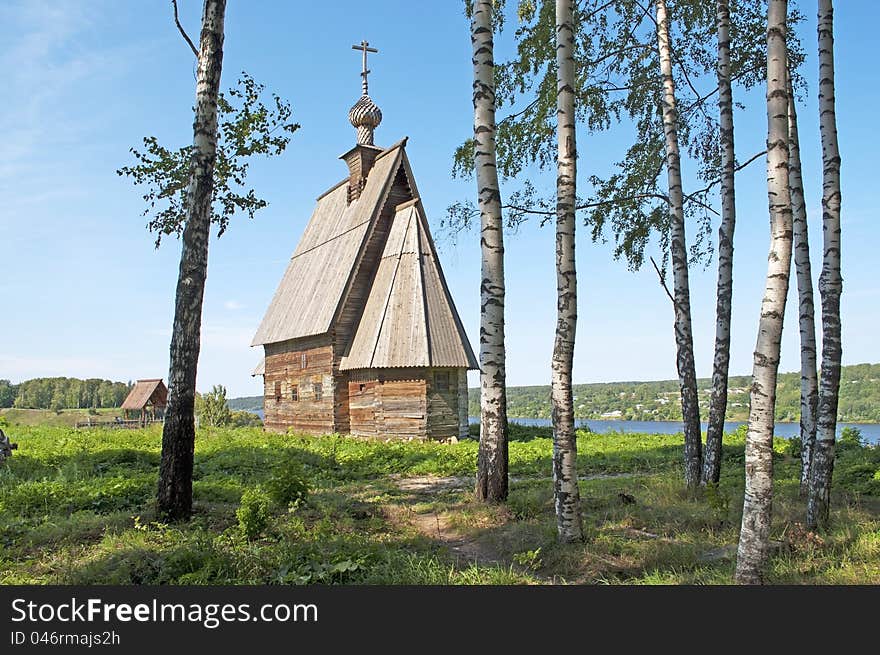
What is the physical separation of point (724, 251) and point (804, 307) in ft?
6.45

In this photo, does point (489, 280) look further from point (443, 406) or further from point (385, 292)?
point (385, 292)

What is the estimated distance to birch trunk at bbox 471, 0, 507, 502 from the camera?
991 centimetres

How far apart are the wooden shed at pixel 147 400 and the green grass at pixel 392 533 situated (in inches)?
1388

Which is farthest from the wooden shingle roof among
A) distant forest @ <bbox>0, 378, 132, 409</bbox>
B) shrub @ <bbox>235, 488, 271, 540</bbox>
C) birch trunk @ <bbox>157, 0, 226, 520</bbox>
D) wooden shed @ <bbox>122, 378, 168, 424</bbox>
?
distant forest @ <bbox>0, 378, 132, 409</bbox>

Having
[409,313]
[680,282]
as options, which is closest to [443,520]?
[680,282]

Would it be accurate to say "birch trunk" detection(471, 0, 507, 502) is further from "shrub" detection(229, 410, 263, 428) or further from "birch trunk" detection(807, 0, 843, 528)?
"shrub" detection(229, 410, 263, 428)

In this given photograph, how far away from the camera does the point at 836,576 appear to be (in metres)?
5.82

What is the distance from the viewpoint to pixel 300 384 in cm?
2656

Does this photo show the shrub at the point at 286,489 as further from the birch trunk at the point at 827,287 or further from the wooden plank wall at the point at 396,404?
the wooden plank wall at the point at 396,404

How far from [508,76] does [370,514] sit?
822 centimetres

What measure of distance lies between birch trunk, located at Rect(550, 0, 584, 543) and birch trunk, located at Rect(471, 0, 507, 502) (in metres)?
1.76

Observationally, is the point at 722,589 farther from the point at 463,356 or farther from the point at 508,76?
the point at 463,356

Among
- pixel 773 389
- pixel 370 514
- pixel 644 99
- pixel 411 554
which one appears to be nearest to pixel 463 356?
pixel 644 99

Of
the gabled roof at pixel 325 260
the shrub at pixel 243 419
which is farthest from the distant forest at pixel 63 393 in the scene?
the gabled roof at pixel 325 260
